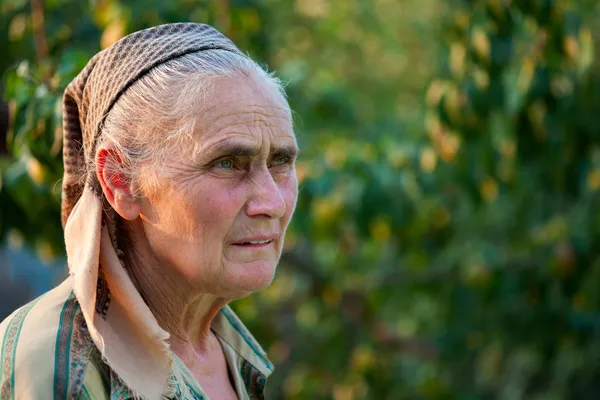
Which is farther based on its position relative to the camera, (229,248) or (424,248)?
(424,248)

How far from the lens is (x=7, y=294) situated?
757 centimetres

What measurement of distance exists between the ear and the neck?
0.32 feet

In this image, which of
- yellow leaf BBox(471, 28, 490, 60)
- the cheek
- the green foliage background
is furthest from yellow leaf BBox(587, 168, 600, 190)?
the cheek

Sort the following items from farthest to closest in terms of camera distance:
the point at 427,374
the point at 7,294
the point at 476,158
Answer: the point at 7,294 → the point at 427,374 → the point at 476,158

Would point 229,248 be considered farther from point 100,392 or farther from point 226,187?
point 100,392

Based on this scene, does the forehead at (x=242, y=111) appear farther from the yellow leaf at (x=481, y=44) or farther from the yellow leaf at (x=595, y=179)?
the yellow leaf at (x=595, y=179)

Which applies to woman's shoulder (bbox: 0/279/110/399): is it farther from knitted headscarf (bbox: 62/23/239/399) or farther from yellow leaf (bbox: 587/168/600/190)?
yellow leaf (bbox: 587/168/600/190)

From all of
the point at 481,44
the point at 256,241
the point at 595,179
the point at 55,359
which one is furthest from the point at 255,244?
the point at 595,179

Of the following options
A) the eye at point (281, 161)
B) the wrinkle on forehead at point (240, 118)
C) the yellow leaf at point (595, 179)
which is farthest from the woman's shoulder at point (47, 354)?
the yellow leaf at point (595, 179)

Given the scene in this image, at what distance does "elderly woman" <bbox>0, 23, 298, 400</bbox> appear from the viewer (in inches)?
69.0

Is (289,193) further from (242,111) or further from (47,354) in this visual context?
(47,354)

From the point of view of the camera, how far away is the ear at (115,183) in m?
1.86

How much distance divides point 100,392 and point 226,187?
19.1 inches

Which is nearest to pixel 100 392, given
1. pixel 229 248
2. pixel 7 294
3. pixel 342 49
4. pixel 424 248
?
pixel 229 248
